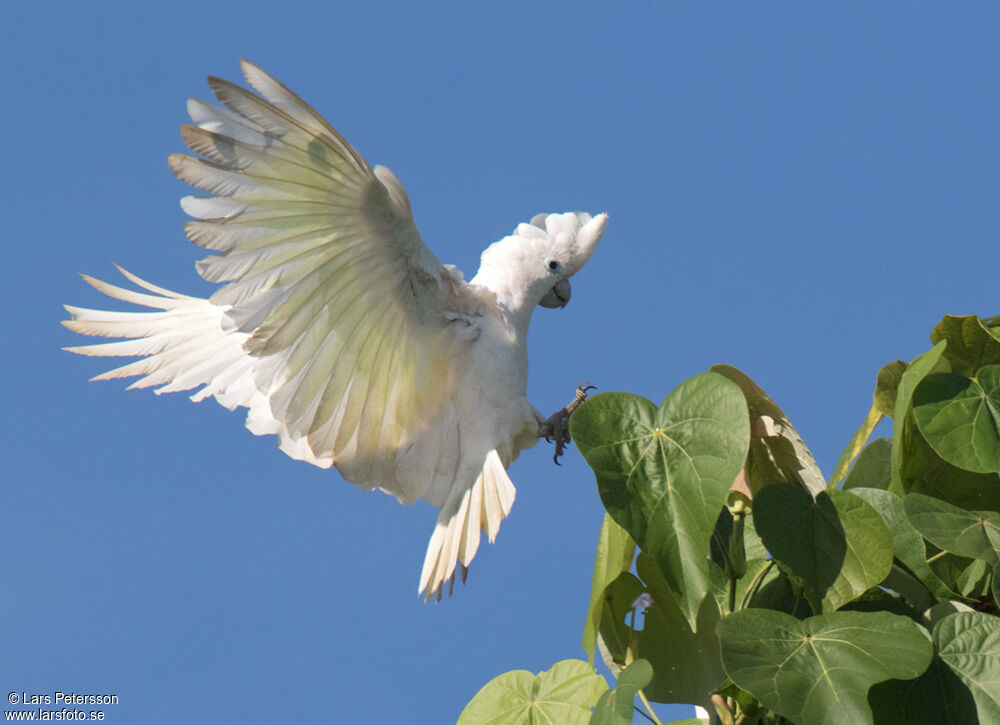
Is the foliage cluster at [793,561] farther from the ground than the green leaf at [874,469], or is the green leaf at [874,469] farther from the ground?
the green leaf at [874,469]

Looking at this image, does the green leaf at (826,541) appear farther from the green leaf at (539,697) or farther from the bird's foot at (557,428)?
the bird's foot at (557,428)

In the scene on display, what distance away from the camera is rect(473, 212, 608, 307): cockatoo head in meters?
2.82

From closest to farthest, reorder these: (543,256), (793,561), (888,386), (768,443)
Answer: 1. (793,561)
2. (768,443)
3. (888,386)
4. (543,256)

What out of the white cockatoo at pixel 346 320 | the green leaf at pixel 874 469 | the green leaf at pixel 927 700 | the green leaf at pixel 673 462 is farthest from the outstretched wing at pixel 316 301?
the green leaf at pixel 927 700

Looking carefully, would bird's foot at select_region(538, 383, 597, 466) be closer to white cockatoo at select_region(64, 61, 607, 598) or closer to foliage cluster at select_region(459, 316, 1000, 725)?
white cockatoo at select_region(64, 61, 607, 598)

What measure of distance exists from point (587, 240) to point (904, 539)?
1286 millimetres

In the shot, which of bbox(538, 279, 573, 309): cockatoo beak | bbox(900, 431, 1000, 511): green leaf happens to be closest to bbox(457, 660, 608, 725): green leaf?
bbox(900, 431, 1000, 511): green leaf

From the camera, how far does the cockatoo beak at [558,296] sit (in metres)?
2.93

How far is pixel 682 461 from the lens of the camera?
183cm

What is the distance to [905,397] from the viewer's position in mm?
1970

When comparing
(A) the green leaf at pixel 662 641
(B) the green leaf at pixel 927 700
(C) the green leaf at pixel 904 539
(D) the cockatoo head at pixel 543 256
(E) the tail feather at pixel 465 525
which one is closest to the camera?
(B) the green leaf at pixel 927 700

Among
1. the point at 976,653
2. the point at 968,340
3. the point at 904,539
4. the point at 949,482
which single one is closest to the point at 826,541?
the point at 904,539

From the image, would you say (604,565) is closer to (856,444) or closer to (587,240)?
(856,444)

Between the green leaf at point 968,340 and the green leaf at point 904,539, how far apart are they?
399 millimetres
